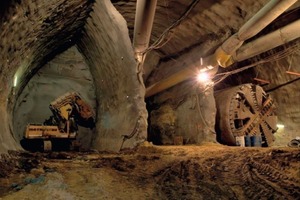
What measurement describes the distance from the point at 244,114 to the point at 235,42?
258cm

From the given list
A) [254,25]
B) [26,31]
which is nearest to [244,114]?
[254,25]

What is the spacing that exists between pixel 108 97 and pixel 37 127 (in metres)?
1.62

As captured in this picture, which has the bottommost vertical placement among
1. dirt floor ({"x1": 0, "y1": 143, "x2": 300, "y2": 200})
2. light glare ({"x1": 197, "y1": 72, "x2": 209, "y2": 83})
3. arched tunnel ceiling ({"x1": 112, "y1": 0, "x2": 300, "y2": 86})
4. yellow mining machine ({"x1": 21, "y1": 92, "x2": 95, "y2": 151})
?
dirt floor ({"x1": 0, "y1": 143, "x2": 300, "y2": 200})

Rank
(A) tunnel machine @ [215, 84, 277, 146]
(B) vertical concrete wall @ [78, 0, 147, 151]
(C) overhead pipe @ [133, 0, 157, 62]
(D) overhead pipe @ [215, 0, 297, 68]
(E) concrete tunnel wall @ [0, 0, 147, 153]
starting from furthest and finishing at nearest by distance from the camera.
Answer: (A) tunnel machine @ [215, 84, 277, 146]
(B) vertical concrete wall @ [78, 0, 147, 151]
(C) overhead pipe @ [133, 0, 157, 62]
(D) overhead pipe @ [215, 0, 297, 68]
(E) concrete tunnel wall @ [0, 0, 147, 153]

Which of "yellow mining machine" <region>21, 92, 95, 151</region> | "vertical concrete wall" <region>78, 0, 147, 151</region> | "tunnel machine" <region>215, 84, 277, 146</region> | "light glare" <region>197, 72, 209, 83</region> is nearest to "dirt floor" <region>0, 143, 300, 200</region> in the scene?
"vertical concrete wall" <region>78, 0, 147, 151</region>

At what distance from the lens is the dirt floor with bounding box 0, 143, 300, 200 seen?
2.21 meters

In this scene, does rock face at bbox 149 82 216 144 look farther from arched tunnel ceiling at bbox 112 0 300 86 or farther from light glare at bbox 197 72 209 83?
arched tunnel ceiling at bbox 112 0 300 86

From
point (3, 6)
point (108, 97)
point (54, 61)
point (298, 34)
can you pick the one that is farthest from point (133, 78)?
point (298, 34)

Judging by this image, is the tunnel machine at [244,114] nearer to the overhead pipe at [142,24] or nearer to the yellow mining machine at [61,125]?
the overhead pipe at [142,24]

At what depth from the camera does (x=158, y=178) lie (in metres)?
2.72

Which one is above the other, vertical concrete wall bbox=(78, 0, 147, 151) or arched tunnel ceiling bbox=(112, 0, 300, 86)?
arched tunnel ceiling bbox=(112, 0, 300, 86)

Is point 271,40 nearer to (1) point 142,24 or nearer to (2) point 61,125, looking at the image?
(1) point 142,24

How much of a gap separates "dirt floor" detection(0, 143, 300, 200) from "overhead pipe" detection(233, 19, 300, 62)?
305 cm

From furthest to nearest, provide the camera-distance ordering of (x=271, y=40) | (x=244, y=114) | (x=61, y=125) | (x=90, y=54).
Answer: (x=244, y=114) < (x=90, y=54) < (x=61, y=125) < (x=271, y=40)
